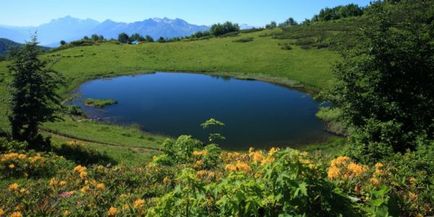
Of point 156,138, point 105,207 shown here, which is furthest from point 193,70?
point 105,207

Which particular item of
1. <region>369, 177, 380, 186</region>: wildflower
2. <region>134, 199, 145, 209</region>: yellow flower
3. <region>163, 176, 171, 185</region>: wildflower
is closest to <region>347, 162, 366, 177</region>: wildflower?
<region>369, 177, 380, 186</region>: wildflower

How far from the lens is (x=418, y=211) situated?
801 cm

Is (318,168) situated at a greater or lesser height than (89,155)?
greater

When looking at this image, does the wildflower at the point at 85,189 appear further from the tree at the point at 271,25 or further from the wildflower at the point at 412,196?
the tree at the point at 271,25

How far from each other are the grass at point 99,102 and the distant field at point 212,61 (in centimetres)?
841

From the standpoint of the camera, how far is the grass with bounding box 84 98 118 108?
50375mm

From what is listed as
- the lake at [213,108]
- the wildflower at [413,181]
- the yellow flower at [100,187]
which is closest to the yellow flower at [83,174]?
the yellow flower at [100,187]

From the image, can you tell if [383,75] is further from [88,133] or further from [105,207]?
[88,133]

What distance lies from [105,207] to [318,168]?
534cm

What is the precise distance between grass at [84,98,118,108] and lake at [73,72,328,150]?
0.83m

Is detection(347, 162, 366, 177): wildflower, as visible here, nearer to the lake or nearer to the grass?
the lake

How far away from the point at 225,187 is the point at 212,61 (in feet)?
244

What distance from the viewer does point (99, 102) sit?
5116cm

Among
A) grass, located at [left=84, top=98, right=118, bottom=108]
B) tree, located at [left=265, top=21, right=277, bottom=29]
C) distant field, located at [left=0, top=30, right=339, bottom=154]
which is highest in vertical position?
tree, located at [left=265, top=21, right=277, bottom=29]
